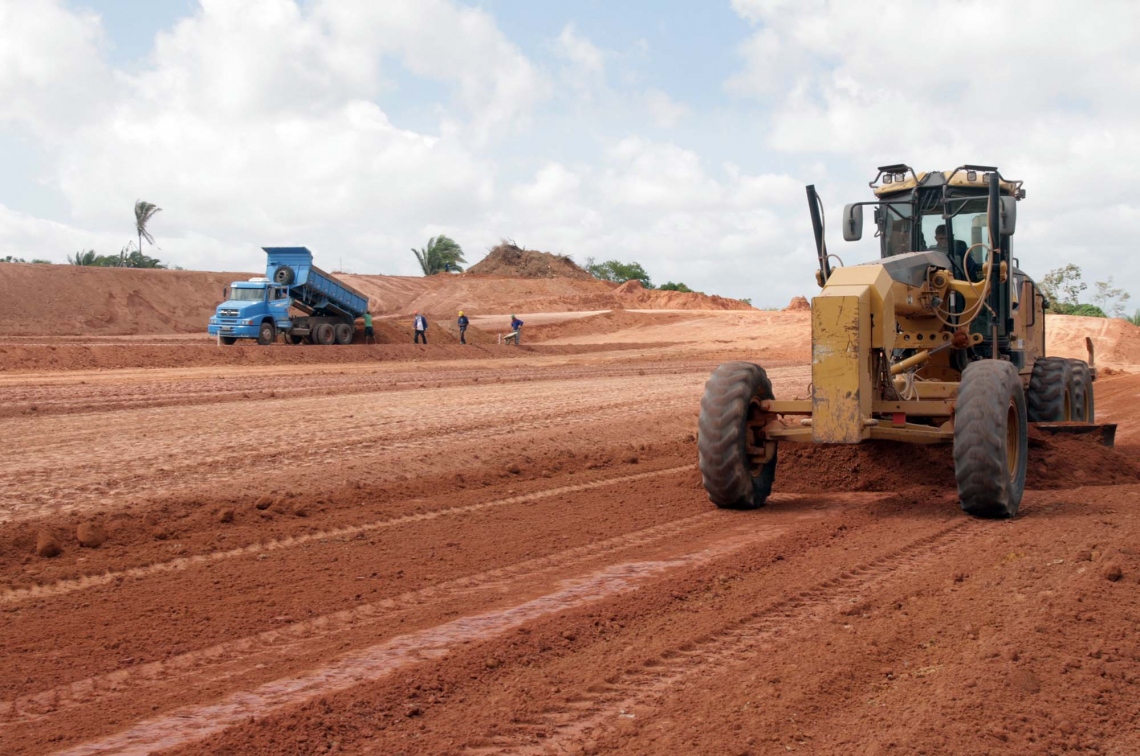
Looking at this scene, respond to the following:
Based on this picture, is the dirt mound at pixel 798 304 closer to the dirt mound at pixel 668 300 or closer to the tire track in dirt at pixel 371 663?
the dirt mound at pixel 668 300

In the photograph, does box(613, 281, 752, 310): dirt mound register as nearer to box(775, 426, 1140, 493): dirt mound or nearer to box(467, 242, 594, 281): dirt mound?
box(467, 242, 594, 281): dirt mound

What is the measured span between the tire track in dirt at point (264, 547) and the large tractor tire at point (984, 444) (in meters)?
3.77

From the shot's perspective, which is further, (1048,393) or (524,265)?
(524,265)

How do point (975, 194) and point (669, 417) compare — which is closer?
point (975, 194)

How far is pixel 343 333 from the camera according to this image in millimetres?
37719

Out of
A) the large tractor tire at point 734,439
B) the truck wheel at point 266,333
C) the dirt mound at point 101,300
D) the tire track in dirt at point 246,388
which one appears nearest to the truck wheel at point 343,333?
the truck wheel at point 266,333

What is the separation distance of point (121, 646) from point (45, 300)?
173 ft

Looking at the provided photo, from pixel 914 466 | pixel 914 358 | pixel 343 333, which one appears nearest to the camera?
pixel 914 358

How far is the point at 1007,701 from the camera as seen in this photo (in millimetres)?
4418

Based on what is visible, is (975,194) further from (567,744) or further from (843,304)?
(567,744)

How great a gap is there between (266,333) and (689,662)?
31.5 m

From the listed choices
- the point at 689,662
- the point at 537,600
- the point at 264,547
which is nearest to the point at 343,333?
the point at 264,547

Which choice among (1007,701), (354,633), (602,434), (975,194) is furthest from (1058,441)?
(354,633)

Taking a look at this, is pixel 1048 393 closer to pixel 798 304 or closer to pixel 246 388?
pixel 246 388
